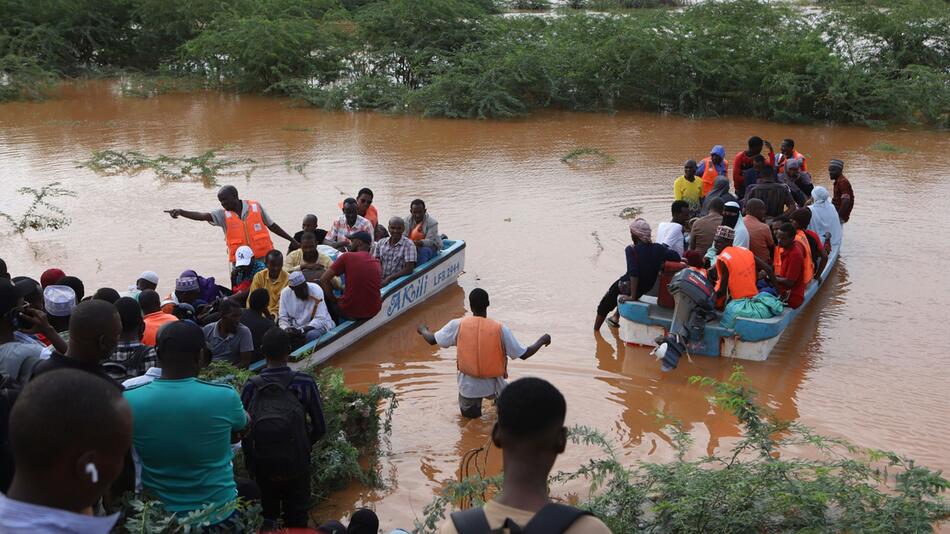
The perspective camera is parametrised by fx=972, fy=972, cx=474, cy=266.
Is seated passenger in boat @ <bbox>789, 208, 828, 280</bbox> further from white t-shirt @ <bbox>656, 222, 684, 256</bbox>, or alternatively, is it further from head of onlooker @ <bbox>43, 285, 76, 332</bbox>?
head of onlooker @ <bbox>43, 285, 76, 332</bbox>

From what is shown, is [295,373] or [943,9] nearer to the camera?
[295,373]

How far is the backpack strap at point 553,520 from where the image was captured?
9.11 ft

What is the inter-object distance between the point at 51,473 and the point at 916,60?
2464 centimetres

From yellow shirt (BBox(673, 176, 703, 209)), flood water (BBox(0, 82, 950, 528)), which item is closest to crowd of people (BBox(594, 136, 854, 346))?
yellow shirt (BBox(673, 176, 703, 209))

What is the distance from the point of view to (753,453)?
7582 mm

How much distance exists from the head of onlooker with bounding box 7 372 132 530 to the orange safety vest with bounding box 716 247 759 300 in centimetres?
760

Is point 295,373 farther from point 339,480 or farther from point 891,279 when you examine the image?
point 891,279

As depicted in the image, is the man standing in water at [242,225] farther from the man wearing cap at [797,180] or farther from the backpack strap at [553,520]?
the backpack strap at [553,520]

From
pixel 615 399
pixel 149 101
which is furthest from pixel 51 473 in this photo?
pixel 149 101

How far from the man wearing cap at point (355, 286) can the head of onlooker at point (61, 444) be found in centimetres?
689

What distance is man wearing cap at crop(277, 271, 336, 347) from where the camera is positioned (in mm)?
8852

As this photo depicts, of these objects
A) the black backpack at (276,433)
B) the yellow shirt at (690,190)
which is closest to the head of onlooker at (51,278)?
the black backpack at (276,433)

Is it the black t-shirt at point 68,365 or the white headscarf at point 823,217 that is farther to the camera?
the white headscarf at point 823,217

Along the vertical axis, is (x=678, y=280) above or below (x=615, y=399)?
above
